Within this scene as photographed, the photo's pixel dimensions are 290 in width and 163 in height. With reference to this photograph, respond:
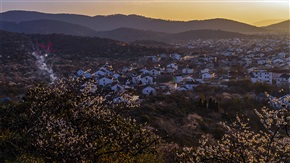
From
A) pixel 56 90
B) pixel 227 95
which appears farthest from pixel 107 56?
pixel 56 90

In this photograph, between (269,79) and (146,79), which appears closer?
(269,79)

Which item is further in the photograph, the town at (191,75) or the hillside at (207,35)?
the hillside at (207,35)

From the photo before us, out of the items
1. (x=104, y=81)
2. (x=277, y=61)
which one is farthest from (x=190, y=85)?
(x=277, y=61)

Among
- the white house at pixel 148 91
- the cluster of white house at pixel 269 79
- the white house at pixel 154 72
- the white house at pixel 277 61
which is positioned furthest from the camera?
the white house at pixel 277 61

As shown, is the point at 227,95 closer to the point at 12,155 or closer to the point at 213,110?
the point at 213,110

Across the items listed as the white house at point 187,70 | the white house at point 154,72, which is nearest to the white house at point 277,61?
the white house at point 187,70

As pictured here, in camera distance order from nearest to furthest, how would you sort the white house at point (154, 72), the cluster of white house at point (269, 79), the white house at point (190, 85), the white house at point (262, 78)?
the cluster of white house at point (269, 79) < the white house at point (190, 85) < the white house at point (262, 78) < the white house at point (154, 72)

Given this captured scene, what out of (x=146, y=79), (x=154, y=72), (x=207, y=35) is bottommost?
(x=146, y=79)

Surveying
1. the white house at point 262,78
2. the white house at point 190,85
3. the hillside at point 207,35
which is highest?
the hillside at point 207,35

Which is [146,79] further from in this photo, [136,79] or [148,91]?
[148,91]

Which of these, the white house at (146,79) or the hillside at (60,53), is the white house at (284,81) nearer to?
the white house at (146,79)

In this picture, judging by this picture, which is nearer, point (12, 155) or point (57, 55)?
point (12, 155)
